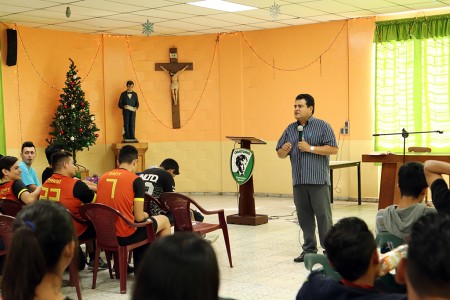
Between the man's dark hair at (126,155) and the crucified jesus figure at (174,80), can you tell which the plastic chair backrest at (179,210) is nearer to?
the man's dark hair at (126,155)

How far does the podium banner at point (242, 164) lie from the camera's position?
26.1 feet

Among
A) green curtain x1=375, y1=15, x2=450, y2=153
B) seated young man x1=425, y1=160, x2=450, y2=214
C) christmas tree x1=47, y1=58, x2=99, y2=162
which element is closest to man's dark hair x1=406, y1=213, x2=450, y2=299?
seated young man x1=425, y1=160, x2=450, y2=214

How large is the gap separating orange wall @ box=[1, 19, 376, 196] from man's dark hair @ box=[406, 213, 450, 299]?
8932 millimetres

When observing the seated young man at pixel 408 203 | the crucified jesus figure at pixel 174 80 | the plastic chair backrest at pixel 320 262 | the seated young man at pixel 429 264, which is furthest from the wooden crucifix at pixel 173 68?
the seated young man at pixel 429 264

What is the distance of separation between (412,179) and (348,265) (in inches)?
65.2

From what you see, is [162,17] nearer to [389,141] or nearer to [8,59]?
[8,59]

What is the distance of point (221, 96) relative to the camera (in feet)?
39.5

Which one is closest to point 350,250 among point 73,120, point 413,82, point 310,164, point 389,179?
point 310,164

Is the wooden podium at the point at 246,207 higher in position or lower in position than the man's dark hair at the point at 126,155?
lower

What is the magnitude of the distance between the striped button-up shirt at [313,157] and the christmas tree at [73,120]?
17.1 feet

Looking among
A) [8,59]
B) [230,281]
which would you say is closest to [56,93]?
[8,59]

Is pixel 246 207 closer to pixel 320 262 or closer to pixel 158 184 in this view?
pixel 158 184

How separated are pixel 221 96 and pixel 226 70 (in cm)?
49

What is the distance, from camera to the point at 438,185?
128 inches
